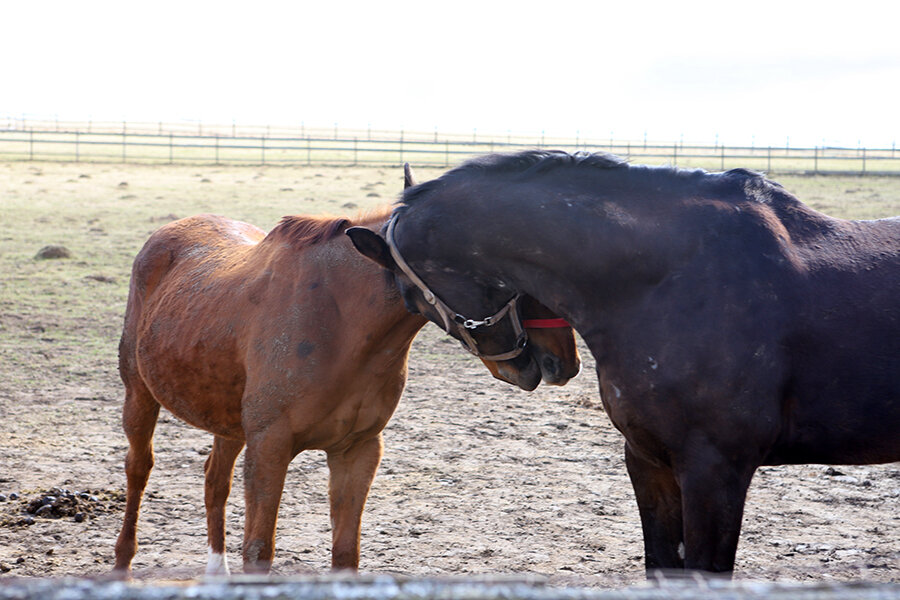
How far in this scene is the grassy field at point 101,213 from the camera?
8.20m

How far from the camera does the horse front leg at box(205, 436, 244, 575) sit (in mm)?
4242

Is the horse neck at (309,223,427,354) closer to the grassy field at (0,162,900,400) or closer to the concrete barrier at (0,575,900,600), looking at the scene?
the grassy field at (0,162,900,400)

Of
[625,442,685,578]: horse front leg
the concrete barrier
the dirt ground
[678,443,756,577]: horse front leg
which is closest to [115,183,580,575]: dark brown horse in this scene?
the dirt ground

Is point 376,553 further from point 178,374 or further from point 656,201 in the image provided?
point 656,201

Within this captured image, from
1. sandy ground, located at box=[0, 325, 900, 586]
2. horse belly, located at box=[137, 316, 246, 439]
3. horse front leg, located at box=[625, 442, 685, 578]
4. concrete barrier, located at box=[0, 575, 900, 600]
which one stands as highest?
concrete barrier, located at box=[0, 575, 900, 600]

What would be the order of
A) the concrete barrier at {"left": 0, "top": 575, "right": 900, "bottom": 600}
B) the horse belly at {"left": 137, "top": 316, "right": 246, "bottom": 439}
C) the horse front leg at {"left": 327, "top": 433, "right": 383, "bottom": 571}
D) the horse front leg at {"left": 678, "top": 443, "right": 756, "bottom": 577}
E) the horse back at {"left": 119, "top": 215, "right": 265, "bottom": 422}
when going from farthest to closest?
the horse back at {"left": 119, "top": 215, "right": 265, "bottom": 422}, the horse belly at {"left": 137, "top": 316, "right": 246, "bottom": 439}, the horse front leg at {"left": 327, "top": 433, "right": 383, "bottom": 571}, the horse front leg at {"left": 678, "top": 443, "right": 756, "bottom": 577}, the concrete barrier at {"left": 0, "top": 575, "right": 900, "bottom": 600}

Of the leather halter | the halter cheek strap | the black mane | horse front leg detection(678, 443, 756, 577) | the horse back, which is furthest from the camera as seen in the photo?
the horse back

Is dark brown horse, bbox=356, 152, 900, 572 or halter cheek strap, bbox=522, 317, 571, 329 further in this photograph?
halter cheek strap, bbox=522, 317, 571, 329

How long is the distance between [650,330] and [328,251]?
1.54m

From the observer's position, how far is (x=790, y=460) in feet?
9.21

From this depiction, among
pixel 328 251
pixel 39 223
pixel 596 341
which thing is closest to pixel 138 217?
pixel 39 223

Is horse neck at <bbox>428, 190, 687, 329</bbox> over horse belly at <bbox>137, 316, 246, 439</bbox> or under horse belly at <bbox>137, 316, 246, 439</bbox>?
over

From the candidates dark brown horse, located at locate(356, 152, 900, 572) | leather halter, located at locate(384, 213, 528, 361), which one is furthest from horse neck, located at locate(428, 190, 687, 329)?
leather halter, located at locate(384, 213, 528, 361)

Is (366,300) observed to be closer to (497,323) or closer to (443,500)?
(497,323)
